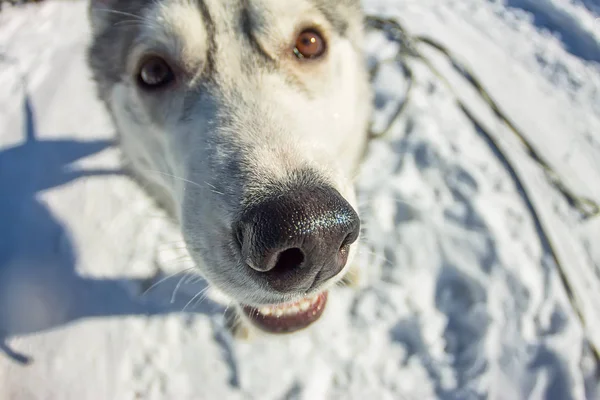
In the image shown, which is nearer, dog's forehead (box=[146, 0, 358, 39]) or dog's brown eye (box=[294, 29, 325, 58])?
Result: dog's forehead (box=[146, 0, 358, 39])

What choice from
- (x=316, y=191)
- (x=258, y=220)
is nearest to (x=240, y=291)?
(x=258, y=220)

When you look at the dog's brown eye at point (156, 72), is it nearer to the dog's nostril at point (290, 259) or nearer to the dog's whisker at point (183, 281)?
the dog's nostril at point (290, 259)

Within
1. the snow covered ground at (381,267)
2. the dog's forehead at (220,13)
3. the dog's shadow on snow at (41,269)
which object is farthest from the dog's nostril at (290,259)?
the dog's shadow on snow at (41,269)

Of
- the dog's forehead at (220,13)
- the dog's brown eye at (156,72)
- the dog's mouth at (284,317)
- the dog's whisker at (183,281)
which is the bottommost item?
the dog's whisker at (183,281)

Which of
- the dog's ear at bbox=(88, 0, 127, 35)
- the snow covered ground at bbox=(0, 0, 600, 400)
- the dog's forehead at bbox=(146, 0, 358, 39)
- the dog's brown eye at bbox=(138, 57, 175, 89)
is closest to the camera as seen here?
the dog's forehead at bbox=(146, 0, 358, 39)

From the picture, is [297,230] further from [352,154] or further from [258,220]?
[352,154]

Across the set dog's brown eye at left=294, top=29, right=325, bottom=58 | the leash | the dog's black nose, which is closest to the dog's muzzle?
the dog's black nose

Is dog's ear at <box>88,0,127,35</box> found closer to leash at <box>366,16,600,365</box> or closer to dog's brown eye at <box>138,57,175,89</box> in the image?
dog's brown eye at <box>138,57,175,89</box>
